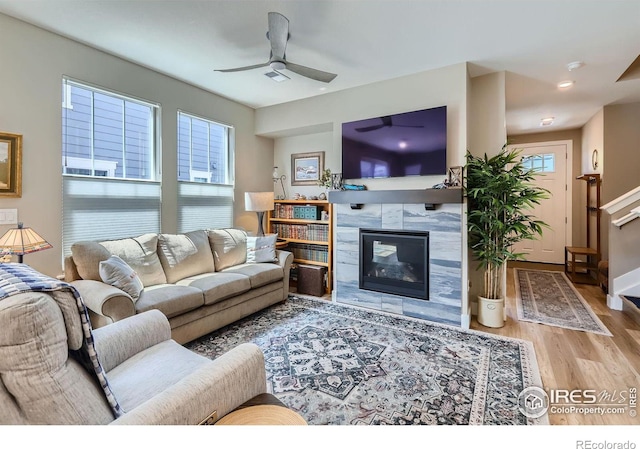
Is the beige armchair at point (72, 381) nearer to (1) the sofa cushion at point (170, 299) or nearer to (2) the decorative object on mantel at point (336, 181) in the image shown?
(1) the sofa cushion at point (170, 299)

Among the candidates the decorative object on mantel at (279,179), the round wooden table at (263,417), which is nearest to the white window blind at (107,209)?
the decorative object on mantel at (279,179)

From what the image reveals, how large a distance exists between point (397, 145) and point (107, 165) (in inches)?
120

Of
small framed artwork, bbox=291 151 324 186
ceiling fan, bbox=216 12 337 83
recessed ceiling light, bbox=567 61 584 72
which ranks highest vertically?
recessed ceiling light, bbox=567 61 584 72

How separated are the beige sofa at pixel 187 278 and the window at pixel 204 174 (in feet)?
1.45

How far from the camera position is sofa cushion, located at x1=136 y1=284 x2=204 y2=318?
2376 mm

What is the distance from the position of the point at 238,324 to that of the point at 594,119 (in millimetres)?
6125

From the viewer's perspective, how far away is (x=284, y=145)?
16.1ft

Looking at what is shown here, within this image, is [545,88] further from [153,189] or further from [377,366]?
[153,189]

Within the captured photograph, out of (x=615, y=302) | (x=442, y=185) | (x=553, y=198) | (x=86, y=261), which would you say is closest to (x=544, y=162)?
(x=553, y=198)

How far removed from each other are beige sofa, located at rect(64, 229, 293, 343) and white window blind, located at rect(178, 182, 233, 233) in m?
0.38

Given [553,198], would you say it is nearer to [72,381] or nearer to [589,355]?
[589,355]

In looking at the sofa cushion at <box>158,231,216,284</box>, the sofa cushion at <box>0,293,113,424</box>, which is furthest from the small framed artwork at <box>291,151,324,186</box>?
the sofa cushion at <box>0,293,113,424</box>

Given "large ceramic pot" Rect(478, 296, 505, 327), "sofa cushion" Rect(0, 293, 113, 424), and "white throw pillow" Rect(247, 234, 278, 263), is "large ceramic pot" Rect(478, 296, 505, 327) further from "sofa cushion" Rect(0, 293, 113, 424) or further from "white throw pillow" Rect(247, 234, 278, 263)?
"sofa cushion" Rect(0, 293, 113, 424)
